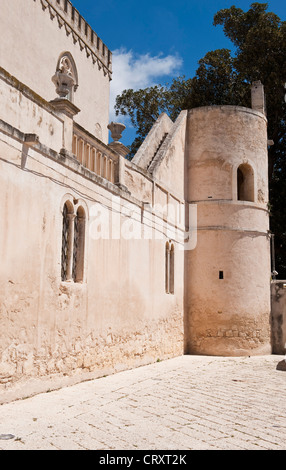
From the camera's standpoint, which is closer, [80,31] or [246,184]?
[246,184]

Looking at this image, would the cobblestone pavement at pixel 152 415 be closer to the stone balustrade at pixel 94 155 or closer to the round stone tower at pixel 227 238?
the stone balustrade at pixel 94 155

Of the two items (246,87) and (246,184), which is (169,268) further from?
(246,87)

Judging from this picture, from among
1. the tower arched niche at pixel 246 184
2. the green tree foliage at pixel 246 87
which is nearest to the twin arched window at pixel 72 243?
the tower arched niche at pixel 246 184

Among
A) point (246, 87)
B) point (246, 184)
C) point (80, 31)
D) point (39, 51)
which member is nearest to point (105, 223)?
point (39, 51)

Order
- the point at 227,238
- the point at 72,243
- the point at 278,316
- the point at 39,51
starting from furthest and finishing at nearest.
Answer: the point at 278,316 < the point at 227,238 < the point at 39,51 < the point at 72,243

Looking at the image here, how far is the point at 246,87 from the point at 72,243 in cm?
1924

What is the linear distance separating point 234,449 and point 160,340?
7.95 metres

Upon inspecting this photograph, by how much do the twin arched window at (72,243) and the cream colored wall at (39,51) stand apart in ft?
19.5

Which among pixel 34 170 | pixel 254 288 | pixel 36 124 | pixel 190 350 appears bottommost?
pixel 190 350

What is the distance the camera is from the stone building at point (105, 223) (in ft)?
23.3

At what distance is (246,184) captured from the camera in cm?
1623

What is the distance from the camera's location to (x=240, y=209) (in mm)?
15531
